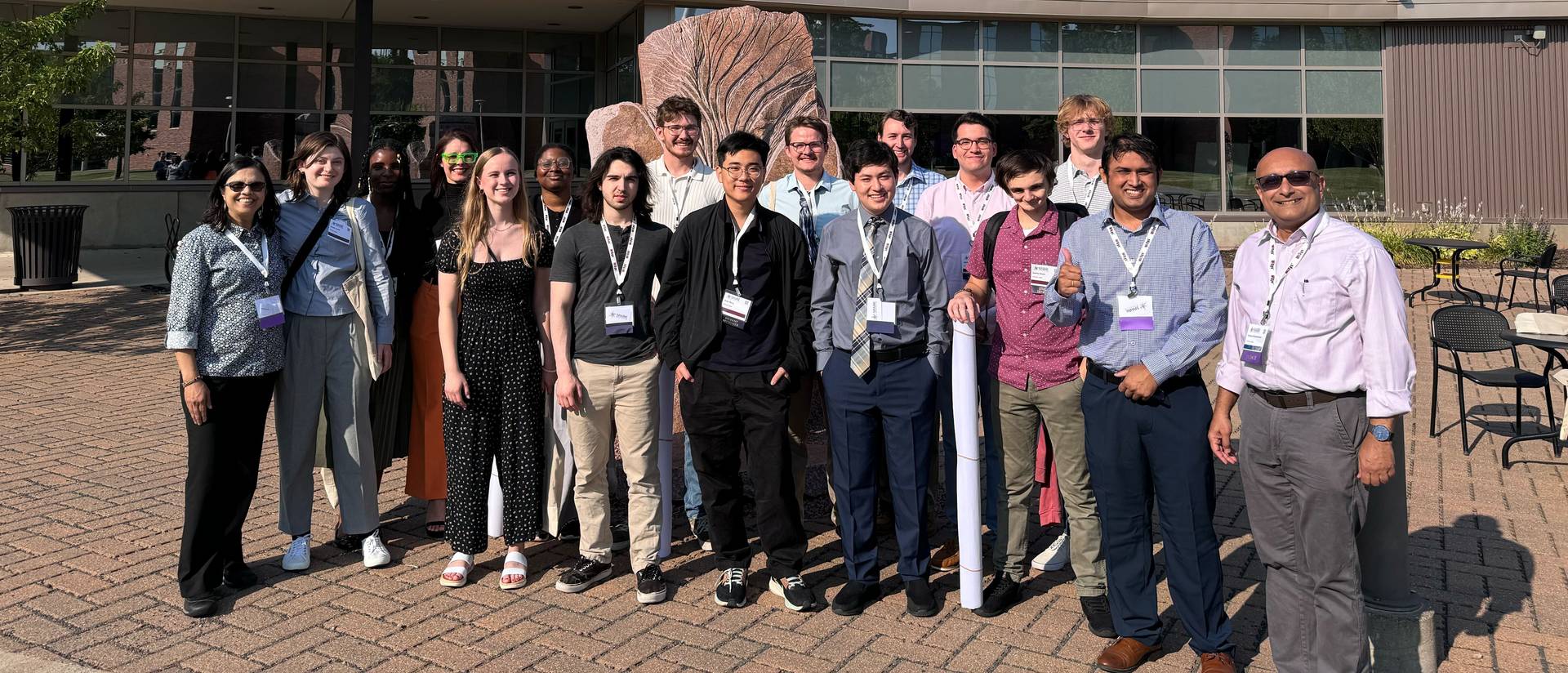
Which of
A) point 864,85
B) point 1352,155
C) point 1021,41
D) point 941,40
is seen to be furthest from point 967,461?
point 1352,155

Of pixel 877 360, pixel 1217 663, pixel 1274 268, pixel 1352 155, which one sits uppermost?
pixel 1352 155

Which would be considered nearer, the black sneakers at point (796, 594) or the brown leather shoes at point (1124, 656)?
the brown leather shoes at point (1124, 656)

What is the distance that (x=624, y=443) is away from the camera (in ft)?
14.7

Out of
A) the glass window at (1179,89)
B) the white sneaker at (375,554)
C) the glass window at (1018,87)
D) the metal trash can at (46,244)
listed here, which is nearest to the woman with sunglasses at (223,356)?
the white sneaker at (375,554)

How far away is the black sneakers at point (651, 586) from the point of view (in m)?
4.37

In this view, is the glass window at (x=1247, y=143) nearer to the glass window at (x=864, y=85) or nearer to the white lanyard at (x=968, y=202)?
the glass window at (x=864, y=85)

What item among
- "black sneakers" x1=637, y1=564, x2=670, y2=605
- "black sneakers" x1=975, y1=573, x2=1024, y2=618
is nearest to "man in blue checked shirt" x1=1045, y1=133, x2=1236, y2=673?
"black sneakers" x1=975, y1=573, x2=1024, y2=618

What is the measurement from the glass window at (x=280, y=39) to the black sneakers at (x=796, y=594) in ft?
56.0

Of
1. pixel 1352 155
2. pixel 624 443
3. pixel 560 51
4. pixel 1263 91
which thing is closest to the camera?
pixel 624 443

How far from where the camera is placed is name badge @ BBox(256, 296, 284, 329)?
14.3ft

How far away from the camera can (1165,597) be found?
176 inches

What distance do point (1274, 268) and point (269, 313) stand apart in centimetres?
354

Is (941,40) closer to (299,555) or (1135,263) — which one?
(1135,263)

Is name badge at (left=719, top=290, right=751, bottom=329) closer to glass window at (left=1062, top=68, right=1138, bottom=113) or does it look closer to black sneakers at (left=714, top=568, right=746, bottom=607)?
black sneakers at (left=714, top=568, right=746, bottom=607)
